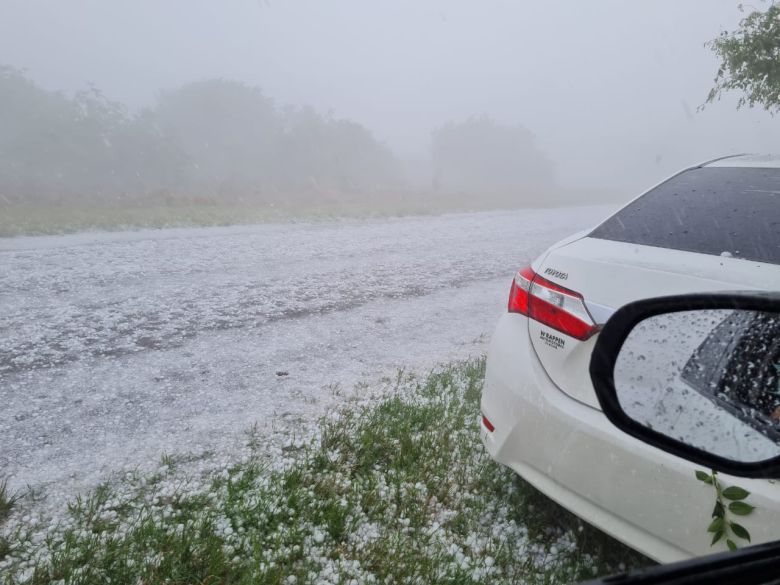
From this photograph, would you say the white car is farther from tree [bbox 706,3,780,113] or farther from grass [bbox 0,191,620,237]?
grass [bbox 0,191,620,237]

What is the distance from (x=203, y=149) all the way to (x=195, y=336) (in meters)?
32.2

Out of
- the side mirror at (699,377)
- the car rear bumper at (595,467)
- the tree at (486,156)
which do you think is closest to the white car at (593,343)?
the car rear bumper at (595,467)

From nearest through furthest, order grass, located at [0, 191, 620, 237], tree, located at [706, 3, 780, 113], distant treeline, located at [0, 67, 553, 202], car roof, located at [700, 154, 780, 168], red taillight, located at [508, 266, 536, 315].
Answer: red taillight, located at [508, 266, 536, 315] → car roof, located at [700, 154, 780, 168] → tree, located at [706, 3, 780, 113] → grass, located at [0, 191, 620, 237] → distant treeline, located at [0, 67, 553, 202]

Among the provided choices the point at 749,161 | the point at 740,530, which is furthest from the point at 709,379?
the point at 749,161

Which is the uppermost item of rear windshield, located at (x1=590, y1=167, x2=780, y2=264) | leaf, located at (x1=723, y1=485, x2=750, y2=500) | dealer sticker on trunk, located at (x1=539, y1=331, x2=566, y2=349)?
rear windshield, located at (x1=590, y1=167, x2=780, y2=264)

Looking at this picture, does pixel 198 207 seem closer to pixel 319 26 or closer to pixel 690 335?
pixel 690 335

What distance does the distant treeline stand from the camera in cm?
2466

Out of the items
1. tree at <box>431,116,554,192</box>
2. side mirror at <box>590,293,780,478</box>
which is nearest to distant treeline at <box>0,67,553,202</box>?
tree at <box>431,116,554,192</box>

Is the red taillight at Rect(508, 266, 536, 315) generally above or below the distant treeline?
below

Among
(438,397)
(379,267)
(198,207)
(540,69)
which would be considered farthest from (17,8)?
(540,69)

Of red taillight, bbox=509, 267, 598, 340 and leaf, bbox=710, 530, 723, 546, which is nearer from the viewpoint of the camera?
leaf, bbox=710, 530, 723, 546

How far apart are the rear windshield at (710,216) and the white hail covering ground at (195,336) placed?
2.72m

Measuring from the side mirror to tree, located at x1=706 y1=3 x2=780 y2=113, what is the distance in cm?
1350

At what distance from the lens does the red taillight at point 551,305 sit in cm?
218
